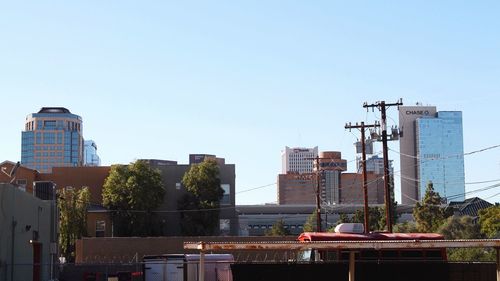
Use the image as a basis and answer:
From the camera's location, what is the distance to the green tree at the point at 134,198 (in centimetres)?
8056

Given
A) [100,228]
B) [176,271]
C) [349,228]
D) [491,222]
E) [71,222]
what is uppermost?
[71,222]

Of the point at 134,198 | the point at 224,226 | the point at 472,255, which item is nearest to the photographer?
the point at 472,255

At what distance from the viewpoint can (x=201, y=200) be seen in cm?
8350

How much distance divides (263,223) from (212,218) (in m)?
99.0

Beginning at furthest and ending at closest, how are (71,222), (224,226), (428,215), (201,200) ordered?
(224,226) → (428,215) → (201,200) → (71,222)

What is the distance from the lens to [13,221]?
32062 millimetres

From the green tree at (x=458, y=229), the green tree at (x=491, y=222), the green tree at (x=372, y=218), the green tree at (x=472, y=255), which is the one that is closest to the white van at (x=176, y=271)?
the green tree at (x=472, y=255)

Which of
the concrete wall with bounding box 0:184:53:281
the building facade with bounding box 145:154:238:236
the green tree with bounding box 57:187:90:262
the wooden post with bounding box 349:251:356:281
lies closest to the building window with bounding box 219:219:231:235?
the building facade with bounding box 145:154:238:236

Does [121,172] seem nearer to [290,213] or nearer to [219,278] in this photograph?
[219,278]

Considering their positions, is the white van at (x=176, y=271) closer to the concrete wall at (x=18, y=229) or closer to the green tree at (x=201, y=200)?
the concrete wall at (x=18, y=229)

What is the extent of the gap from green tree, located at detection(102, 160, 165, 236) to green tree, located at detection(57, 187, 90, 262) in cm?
453

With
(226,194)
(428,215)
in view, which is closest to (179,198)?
(226,194)

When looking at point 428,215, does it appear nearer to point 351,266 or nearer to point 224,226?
point 224,226

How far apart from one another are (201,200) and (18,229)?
1985 inches
